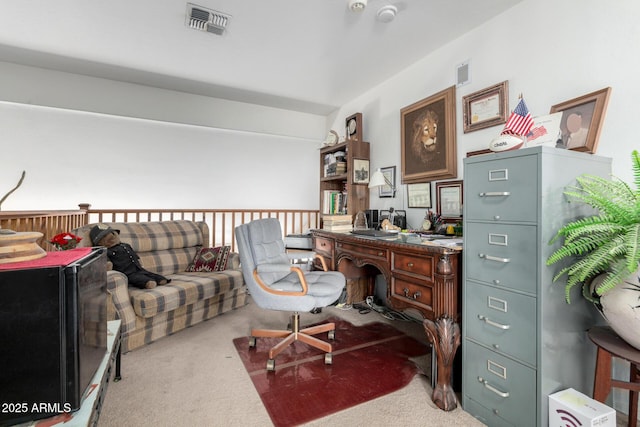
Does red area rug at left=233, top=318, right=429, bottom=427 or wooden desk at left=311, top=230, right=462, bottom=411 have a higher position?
wooden desk at left=311, top=230, right=462, bottom=411

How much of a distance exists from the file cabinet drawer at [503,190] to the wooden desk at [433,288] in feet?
0.84

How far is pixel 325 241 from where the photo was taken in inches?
110

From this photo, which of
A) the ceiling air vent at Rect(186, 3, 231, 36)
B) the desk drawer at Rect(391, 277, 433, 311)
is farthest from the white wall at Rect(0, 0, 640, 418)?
the ceiling air vent at Rect(186, 3, 231, 36)

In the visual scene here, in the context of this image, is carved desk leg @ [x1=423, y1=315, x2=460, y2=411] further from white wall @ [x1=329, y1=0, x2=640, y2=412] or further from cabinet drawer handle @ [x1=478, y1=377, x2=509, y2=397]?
white wall @ [x1=329, y1=0, x2=640, y2=412]

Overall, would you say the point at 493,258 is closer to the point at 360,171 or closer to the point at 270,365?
the point at 270,365

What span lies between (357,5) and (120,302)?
2.59m

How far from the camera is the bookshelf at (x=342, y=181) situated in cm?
323

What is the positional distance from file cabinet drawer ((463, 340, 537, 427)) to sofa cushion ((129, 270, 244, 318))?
203 cm

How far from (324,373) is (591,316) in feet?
4.71

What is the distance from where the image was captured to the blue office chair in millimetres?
1938

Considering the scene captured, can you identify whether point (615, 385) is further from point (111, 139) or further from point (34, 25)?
point (111, 139)

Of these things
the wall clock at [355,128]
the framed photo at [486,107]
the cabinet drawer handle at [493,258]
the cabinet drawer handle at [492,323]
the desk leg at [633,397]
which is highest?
the wall clock at [355,128]

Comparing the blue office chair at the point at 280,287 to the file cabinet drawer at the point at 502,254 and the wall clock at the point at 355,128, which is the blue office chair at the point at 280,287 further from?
the wall clock at the point at 355,128

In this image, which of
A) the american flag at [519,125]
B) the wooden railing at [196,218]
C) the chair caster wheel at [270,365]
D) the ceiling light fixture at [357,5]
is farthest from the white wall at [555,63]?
the wooden railing at [196,218]
